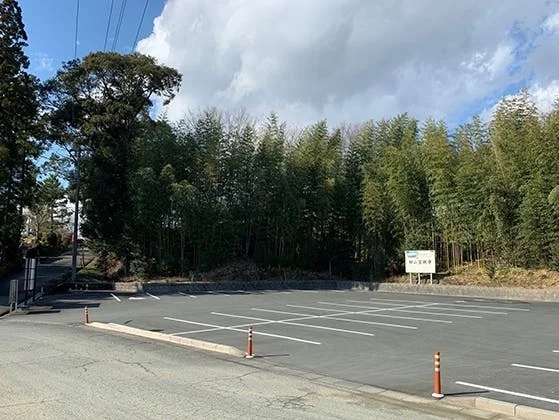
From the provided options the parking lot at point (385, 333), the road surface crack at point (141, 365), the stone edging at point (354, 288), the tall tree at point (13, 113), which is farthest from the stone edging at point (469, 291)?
the tall tree at point (13, 113)

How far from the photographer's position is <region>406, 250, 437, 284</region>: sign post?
20719mm

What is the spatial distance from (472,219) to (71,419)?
18783 mm

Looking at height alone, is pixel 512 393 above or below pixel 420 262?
below

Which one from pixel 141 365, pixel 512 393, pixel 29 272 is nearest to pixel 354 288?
pixel 29 272

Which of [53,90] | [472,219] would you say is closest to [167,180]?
[53,90]

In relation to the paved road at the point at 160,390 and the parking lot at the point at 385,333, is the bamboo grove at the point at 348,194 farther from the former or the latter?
the paved road at the point at 160,390

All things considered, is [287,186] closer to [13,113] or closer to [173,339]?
[13,113]

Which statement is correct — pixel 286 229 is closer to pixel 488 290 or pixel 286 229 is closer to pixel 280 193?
pixel 280 193

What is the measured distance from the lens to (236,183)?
24.2 metres

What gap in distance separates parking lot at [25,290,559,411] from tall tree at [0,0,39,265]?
740 centimetres

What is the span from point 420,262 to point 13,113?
18.5m

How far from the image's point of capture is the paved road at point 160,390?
15.7 feet

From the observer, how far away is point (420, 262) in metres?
21.1

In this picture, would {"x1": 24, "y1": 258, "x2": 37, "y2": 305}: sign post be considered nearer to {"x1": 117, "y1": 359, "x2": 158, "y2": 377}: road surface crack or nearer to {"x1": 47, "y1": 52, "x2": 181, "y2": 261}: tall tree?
{"x1": 47, "y1": 52, "x2": 181, "y2": 261}: tall tree
